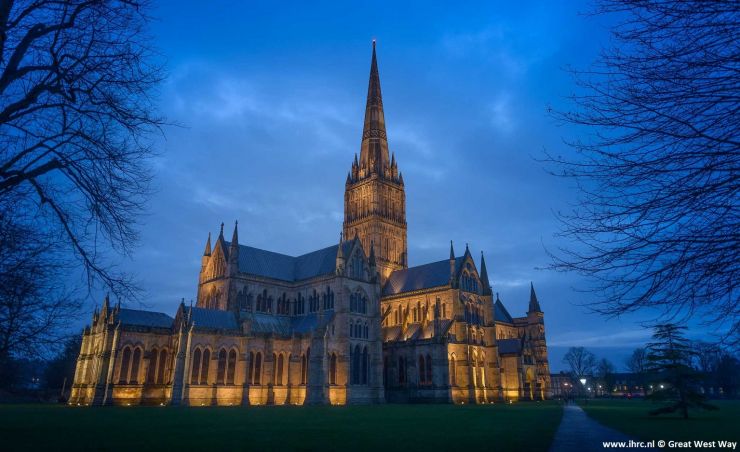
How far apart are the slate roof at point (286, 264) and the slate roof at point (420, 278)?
37.0 feet

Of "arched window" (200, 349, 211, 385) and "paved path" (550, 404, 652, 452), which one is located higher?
"arched window" (200, 349, 211, 385)

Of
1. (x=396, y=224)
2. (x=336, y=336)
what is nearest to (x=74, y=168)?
(x=336, y=336)

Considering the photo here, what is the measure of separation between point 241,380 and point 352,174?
169ft

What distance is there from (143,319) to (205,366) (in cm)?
919

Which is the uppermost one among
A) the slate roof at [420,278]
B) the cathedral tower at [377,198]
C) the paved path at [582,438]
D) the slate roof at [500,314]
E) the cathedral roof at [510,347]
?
the cathedral tower at [377,198]

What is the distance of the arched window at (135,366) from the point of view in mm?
46906

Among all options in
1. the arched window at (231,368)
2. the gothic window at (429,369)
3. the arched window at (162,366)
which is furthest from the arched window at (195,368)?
the gothic window at (429,369)

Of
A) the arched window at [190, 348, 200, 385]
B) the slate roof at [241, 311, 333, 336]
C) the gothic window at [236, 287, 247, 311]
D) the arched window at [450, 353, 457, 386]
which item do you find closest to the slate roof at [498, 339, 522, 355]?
the arched window at [450, 353, 457, 386]

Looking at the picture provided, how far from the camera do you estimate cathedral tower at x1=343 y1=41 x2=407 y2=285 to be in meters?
85.1

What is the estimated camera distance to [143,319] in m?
51.8

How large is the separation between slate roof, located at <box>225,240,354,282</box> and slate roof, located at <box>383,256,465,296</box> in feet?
37.0

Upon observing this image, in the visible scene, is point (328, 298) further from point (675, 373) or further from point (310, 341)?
point (675, 373)

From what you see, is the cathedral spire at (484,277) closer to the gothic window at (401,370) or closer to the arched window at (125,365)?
the gothic window at (401,370)

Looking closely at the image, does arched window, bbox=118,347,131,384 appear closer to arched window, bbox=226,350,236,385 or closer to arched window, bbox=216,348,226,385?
arched window, bbox=216,348,226,385
